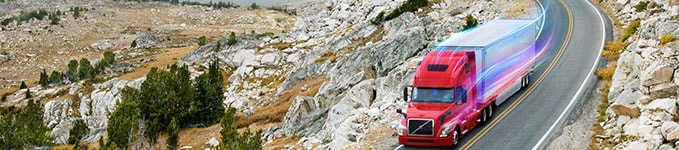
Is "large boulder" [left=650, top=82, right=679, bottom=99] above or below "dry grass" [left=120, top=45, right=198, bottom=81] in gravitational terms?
above

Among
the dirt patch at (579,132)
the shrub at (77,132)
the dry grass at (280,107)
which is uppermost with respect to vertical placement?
the dirt patch at (579,132)

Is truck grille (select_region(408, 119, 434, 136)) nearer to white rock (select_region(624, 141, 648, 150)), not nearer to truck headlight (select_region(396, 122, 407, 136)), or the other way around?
truck headlight (select_region(396, 122, 407, 136))

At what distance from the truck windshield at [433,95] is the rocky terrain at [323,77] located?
2.64m

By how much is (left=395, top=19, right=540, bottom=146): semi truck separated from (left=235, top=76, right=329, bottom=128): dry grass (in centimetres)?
2861

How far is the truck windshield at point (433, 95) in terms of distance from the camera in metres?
24.8

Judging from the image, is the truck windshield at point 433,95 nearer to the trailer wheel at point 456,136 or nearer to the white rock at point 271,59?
the trailer wheel at point 456,136

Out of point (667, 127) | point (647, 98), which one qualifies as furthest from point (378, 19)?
point (667, 127)

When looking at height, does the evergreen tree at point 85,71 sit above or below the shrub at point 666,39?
below

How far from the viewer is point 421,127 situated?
24.2 m

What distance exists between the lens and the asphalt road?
25562 millimetres

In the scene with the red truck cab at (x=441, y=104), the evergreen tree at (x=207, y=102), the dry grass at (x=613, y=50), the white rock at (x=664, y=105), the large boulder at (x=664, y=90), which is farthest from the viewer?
the evergreen tree at (x=207, y=102)

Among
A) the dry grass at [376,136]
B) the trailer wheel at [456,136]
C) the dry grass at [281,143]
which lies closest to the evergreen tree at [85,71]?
the dry grass at [281,143]

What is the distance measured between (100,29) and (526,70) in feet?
603

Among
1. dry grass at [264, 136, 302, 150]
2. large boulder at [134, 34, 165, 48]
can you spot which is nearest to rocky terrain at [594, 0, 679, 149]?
dry grass at [264, 136, 302, 150]
